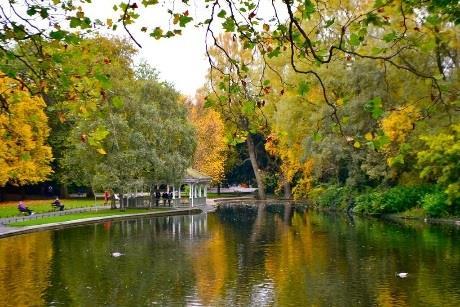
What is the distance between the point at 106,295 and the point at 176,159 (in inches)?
1125

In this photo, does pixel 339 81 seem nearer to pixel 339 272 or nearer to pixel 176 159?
pixel 176 159

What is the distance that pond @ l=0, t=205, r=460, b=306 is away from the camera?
15023 mm

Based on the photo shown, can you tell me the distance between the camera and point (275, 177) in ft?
221

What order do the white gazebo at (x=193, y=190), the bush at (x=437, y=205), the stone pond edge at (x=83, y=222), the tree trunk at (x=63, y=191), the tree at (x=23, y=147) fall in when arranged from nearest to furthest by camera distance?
the stone pond edge at (x=83, y=222), the tree at (x=23, y=147), the bush at (x=437, y=205), the white gazebo at (x=193, y=190), the tree trunk at (x=63, y=191)

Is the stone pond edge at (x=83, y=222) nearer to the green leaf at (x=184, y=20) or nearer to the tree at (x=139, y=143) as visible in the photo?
the tree at (x=139, y=143)

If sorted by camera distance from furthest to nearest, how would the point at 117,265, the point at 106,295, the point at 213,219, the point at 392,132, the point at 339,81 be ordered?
the point at 339,81 → the point at 213,219 → the point at 392,132 → the point at 117,265 → the point at 106,295

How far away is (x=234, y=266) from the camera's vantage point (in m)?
19.8

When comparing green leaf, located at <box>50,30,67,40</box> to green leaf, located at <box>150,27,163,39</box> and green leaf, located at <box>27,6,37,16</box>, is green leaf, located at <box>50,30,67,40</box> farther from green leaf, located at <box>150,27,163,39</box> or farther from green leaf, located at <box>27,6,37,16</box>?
green leaf, located at <box>150,27,163,39</box>

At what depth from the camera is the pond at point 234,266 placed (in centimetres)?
1502

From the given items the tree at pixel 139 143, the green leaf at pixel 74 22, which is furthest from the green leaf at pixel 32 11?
the tree at pixel 139 143

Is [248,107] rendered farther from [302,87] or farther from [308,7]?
[308,7]

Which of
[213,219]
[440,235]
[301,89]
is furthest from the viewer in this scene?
[213,219]

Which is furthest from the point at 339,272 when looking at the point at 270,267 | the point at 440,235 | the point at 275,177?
the point at 275,177

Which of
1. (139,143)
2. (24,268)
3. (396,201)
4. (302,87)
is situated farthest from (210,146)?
(302,87)
